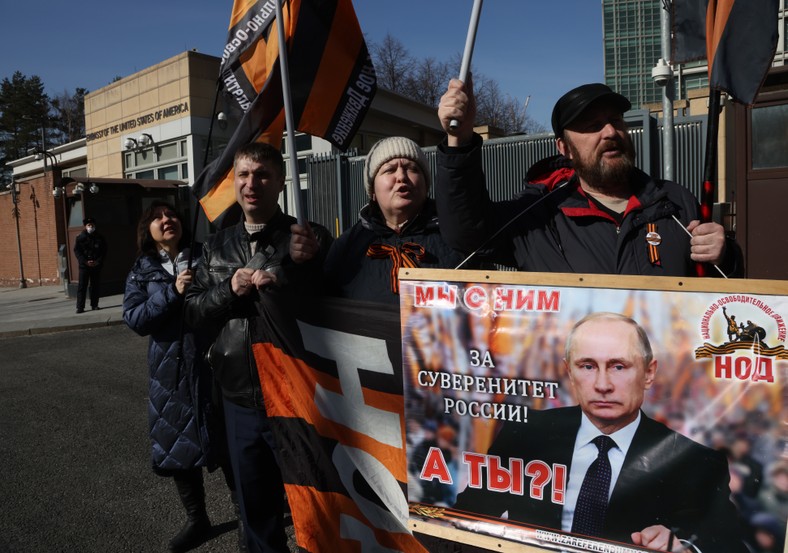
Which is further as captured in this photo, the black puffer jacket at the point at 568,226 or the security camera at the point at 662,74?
the security camera at the point at 662,74

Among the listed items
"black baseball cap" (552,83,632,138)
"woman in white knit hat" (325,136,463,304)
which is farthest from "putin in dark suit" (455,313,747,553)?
"woman in white knit hat" (325,136,463,304)

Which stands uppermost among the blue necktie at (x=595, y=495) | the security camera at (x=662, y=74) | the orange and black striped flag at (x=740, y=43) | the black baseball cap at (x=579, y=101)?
the security camera at (x=662, y=74)

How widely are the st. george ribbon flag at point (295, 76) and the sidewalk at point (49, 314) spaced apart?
33.4 ft

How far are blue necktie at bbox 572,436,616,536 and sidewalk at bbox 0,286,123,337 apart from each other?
40.5ft

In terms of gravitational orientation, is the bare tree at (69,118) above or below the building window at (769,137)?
above

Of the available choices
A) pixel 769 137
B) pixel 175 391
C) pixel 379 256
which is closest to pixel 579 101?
pixel 379 256

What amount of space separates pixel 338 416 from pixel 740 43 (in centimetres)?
186

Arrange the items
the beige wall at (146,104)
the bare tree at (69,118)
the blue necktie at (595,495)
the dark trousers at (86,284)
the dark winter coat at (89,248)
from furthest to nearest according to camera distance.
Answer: the bare tree at (69,118) → the beige wall at (146,104) → the dark winter coat at (89,248) → the dark trousers at (86,284) → the blue necktie at (595,495)

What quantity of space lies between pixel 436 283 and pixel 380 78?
45.2 meters

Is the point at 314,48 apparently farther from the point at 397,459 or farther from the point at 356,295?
the point at 397,459

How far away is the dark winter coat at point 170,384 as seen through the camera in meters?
3.50

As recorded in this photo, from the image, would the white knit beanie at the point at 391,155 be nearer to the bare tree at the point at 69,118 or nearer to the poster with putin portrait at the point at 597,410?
the poster with putin portrait at the point at 597,410

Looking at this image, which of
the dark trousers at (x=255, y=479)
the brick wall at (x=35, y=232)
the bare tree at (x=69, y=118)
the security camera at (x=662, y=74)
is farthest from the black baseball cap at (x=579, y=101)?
the bare tree at (x=69, y=118)

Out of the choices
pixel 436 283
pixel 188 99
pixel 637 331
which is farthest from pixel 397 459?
pixel 188 99
